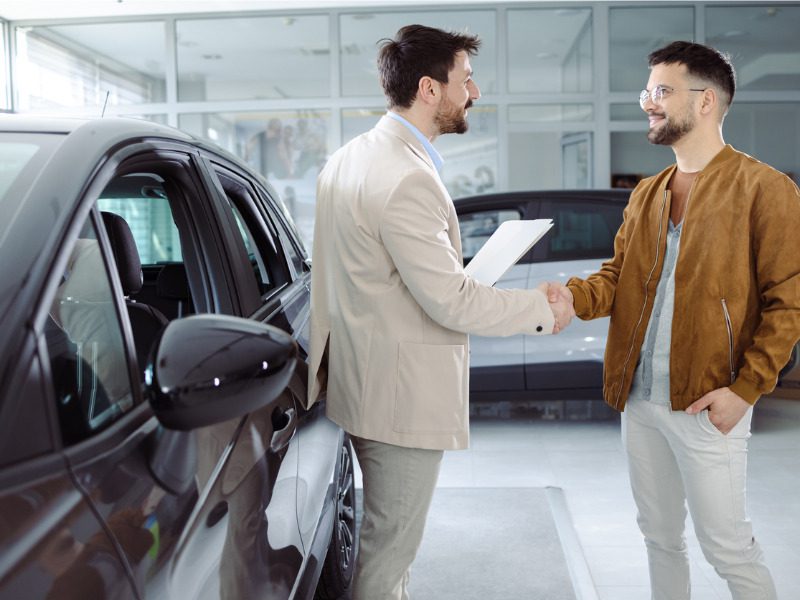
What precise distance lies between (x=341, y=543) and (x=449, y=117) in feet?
4.64

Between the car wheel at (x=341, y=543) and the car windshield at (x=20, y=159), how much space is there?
145cm

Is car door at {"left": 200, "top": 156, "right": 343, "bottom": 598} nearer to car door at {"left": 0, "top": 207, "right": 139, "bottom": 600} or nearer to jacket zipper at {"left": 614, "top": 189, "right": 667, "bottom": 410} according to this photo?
car door at {"left": 0, "top": 207, "right": 139, "bottom": 600}

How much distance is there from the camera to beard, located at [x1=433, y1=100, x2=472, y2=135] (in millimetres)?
2250

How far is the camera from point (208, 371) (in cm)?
113

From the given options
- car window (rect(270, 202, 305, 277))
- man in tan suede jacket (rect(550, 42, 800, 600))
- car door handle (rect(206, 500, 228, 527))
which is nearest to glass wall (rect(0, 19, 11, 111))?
car window (rect(270, 202, 305, 277))

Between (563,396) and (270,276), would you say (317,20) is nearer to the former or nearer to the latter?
(563,396)

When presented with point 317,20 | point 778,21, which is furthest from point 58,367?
point 778,21

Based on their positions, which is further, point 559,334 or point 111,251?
point 559,334

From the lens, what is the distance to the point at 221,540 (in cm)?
138

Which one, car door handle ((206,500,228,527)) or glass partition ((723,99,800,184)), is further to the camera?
glass partition ((723,99,800,184))

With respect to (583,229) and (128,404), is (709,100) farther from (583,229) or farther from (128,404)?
(583,229)

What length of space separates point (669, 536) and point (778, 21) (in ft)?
32.7

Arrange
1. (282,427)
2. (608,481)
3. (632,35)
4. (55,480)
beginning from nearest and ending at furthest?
(55,480) → (282,427) → (608,481) → (632,35)

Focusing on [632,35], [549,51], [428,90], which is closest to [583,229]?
[428,90]
